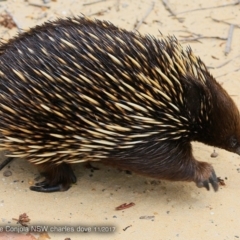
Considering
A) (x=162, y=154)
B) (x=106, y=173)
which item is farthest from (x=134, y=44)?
(x=106, y=173)

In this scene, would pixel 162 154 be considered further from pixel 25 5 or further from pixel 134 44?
pixel 25 5

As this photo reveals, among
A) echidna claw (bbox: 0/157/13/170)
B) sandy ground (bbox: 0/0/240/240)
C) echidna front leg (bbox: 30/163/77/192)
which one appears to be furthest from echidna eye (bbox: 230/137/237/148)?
echidna claw (bbox: 0/157/13/170)

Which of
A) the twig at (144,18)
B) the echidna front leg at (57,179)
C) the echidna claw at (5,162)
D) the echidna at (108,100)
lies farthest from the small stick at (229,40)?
the echidna claw at (5,162)

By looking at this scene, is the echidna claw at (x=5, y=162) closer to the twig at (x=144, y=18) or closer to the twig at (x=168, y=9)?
the twig at (x=144, y=18)

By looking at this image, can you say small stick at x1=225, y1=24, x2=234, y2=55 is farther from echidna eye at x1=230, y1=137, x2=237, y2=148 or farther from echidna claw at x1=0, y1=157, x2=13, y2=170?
echidna claw at x1=0, y1=157, x2=13, y2=170

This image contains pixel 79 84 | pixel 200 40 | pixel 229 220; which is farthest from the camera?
pixel 200 40

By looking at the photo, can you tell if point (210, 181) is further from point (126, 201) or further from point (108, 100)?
point (108, 100)
